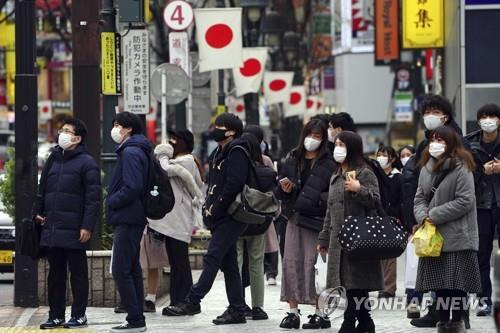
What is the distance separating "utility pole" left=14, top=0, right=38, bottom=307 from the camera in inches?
557

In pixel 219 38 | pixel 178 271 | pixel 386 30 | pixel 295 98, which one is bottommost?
pixel 178 271

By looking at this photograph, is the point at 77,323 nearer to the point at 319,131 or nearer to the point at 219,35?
the point at 319,131

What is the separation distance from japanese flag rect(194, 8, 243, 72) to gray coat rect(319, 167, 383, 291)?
12.0m

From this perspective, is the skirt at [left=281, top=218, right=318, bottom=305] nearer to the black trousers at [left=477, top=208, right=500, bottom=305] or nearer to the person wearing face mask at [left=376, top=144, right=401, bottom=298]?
the black trousers at [left=477, top=208, right=500, bottom=305]

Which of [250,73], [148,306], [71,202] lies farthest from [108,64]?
[250,73]

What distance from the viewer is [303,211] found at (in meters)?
12.1

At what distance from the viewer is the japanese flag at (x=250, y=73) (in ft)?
95.6

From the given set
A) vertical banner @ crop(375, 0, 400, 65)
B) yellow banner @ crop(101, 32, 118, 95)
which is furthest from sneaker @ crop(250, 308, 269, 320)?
vertical banner @ crop(375, 0, 400, 65)

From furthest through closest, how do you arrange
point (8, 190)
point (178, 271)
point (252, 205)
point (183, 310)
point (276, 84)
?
1. point (276, 84)
2. point (8, 190)
3. point (178, 271)
4. point (183, 310)
5. point (252, 205)

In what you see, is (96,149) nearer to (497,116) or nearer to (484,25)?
(497,116)

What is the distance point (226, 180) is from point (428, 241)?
7.48ft

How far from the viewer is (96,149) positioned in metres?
15.4

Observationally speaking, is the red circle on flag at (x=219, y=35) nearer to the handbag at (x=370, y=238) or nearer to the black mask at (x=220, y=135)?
the black mask at (x=220, y=135)

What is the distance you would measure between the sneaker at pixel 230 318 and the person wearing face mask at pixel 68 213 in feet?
4.05
